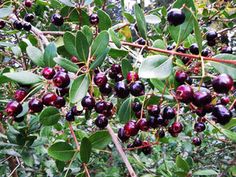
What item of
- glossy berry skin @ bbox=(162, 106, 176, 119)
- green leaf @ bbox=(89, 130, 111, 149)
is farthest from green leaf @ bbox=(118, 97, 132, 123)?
glossy berry skin @ bbox=(162, 106, 176, 119)

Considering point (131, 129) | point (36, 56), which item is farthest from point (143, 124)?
point (36, 56)

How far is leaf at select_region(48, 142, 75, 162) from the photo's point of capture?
1.31 meters

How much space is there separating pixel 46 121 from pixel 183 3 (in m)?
0.71

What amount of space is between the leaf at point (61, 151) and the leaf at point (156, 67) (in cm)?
51

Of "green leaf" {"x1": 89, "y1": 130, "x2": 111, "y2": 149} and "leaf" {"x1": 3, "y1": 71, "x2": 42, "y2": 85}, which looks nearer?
"leaf" {"x1": 3, "y1": 71, "x2": 42, "y2": 85}

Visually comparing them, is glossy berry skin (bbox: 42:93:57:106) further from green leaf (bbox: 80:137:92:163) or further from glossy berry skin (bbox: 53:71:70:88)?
green leaf (bbox: 80:137:92:163)

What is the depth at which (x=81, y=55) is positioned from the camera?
1176 millimetres

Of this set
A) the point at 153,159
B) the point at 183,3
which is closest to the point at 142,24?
the point at 183,3

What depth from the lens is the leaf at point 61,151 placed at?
1.31m

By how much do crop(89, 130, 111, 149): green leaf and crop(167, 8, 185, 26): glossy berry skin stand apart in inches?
20.7

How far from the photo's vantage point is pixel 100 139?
1.36 meters

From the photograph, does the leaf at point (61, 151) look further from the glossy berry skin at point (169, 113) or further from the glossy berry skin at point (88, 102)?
the glossy berry skin at point (169, 113)

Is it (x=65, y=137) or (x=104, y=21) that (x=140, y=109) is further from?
(x=65, y=137)

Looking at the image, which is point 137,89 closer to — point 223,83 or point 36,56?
point 223,83
